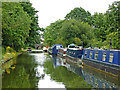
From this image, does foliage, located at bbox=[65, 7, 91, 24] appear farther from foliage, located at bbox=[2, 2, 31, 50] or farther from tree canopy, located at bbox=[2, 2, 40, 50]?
foliage, located at bbox=[2, 2, 31, 50]

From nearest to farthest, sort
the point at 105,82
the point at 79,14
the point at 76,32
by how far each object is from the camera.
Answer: the point at 105,82 → the point at 76,32 → the point at 79,14

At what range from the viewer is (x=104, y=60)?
1866 centimetres

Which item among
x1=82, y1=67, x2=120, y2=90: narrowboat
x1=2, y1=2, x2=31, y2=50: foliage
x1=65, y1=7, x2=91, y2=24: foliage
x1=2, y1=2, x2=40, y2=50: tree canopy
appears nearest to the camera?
x1=82, y1=67, x2=120, y2=90: narrowboat

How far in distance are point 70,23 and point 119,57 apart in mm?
36224

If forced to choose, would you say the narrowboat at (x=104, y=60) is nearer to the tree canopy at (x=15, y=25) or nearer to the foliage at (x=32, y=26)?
the tree canopy at (x=15, y=25)

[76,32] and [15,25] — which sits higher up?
[15,25]

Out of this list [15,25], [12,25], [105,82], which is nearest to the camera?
[105,82]

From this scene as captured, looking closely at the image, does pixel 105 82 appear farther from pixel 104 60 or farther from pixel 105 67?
pixel 104 60

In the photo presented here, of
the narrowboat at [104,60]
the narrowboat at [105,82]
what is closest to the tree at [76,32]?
the narrowboat at [104,60]

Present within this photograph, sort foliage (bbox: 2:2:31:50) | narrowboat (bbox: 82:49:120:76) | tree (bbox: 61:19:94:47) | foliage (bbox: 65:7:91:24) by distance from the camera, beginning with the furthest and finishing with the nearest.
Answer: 1. foliage (bbox: 65:7:91:24)
2. tree (bbox: 61:19:94:47)
3. foliage (bbox: 2:2:31:50)
4. narrowboat (bbox: 82:49:120:76)

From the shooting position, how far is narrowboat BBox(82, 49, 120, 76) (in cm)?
1619

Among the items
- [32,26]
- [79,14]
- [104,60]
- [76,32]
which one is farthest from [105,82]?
[79,14]

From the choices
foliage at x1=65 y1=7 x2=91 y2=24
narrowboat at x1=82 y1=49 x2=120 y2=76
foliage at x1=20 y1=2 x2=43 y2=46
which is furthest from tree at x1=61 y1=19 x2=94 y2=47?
narrowboat at x1=82 y1=49 x2=120 y2=76

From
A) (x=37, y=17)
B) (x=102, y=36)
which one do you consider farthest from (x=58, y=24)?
(x=102, y=36)
